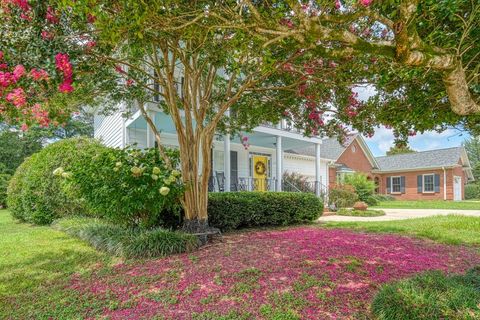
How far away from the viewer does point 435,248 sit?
6.88m

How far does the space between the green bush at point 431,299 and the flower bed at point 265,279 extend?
37 centimetres

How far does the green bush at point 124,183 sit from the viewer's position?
243 inches

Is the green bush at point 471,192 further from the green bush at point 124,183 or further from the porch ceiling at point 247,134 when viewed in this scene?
the green bush at point 124,183

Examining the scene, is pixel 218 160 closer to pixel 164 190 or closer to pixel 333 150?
pixel 164 190

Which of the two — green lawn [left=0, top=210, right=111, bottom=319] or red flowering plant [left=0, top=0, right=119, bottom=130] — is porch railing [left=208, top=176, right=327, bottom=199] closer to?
green lawn [left=0, top=210, right=111, bottom=319]

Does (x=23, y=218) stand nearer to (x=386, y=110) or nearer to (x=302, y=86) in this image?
(x=302, y=86)

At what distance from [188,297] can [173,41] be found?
4374mm

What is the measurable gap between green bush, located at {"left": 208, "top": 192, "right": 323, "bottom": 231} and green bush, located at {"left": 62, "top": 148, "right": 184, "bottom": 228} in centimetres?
241

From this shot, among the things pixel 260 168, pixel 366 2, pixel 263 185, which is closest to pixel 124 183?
pixel 366 2

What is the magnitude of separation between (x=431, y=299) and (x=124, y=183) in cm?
515

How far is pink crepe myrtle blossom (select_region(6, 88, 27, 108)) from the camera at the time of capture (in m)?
4.29

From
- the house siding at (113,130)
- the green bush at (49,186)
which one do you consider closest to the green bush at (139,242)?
the green bush at (49,186)

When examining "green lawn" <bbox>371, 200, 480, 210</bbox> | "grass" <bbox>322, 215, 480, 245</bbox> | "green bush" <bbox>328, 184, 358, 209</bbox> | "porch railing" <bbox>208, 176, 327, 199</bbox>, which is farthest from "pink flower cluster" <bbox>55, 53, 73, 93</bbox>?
"green lawn" <bbox>371, 200, 480, 210</bbox>

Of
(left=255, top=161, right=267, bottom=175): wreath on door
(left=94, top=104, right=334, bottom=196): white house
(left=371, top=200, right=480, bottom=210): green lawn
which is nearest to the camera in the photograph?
(left=94, top=104, right=334, bottom=196): white house
